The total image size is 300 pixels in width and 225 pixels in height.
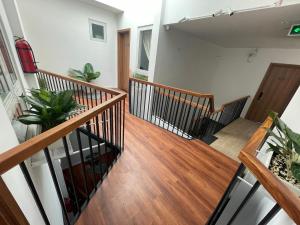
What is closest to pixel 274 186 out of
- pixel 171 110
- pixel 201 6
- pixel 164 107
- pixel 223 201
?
pixel 223 201

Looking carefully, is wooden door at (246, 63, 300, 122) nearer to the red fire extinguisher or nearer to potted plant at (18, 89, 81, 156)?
potted plant at (18, 89, 81, 156)

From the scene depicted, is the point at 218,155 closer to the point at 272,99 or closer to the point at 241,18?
the point at 241,18

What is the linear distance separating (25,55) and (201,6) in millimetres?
3305

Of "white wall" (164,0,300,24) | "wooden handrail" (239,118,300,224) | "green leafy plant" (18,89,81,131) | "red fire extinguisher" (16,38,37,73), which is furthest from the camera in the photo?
"red fire extinguisher" (16,38,37,73)

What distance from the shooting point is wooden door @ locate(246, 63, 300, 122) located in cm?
396

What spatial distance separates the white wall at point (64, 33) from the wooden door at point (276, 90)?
17.3 ft

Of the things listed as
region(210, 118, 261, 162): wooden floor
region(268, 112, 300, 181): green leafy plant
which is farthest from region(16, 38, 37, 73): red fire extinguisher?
region(210, 118, 261, 162): wooden floor

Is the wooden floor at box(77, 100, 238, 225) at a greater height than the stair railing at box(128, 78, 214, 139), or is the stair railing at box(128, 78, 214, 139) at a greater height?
the stair railing at box(128, 78, 214, 139)

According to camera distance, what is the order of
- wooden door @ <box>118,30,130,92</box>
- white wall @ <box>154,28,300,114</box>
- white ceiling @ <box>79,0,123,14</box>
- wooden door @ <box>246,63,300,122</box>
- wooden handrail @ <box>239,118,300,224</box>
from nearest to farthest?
wooden handrail @ <box>239,118,300,224</box> → white wall @ <box>154,28,300,114</box> → white ceiling @ <box>79,0,123,14</box> → wooden door @ <box>246,63,300,122</box> → wooden door @ <box>118,30,130,92</box>

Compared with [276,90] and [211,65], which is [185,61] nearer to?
[211,65]

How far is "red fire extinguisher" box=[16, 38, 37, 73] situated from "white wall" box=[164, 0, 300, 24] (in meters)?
2.77

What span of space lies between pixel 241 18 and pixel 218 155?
229 centimetres

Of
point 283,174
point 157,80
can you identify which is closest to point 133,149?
point 283,174

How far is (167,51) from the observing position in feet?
11.0
